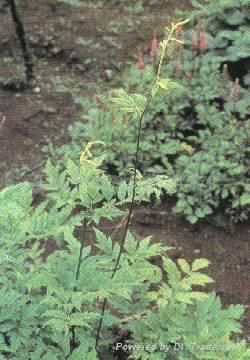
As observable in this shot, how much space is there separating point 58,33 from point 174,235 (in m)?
2.90

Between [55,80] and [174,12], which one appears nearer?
[55,80]

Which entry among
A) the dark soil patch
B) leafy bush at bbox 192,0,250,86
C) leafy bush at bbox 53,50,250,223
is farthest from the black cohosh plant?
the dark soil patch

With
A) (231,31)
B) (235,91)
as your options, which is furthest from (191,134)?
(231,31)

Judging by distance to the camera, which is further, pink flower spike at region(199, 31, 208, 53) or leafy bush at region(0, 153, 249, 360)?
pink flower spike at region(199, 31, 208, 53)

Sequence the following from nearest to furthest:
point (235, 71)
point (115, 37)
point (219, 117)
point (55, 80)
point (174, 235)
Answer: point (174, 235) → point (219, 117) → point (235, 71) → point (55, 80) → point (115, 37)

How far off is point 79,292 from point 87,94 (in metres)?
3.54

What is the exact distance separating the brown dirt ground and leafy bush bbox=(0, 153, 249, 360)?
1.34 m

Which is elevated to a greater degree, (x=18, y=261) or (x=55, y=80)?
(x=18, y=261)

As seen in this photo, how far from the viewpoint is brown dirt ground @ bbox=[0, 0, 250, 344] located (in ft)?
15.4

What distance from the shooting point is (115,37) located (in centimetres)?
665

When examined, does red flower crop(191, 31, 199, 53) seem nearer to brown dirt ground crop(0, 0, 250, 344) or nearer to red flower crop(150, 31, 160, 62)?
red flower crop(150, 31, 160, 62)

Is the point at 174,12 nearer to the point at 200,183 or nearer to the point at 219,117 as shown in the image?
the point at 219,117

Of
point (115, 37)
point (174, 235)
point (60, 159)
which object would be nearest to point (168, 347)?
point (174, 235)

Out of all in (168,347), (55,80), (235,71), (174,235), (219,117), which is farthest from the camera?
(55,80)
